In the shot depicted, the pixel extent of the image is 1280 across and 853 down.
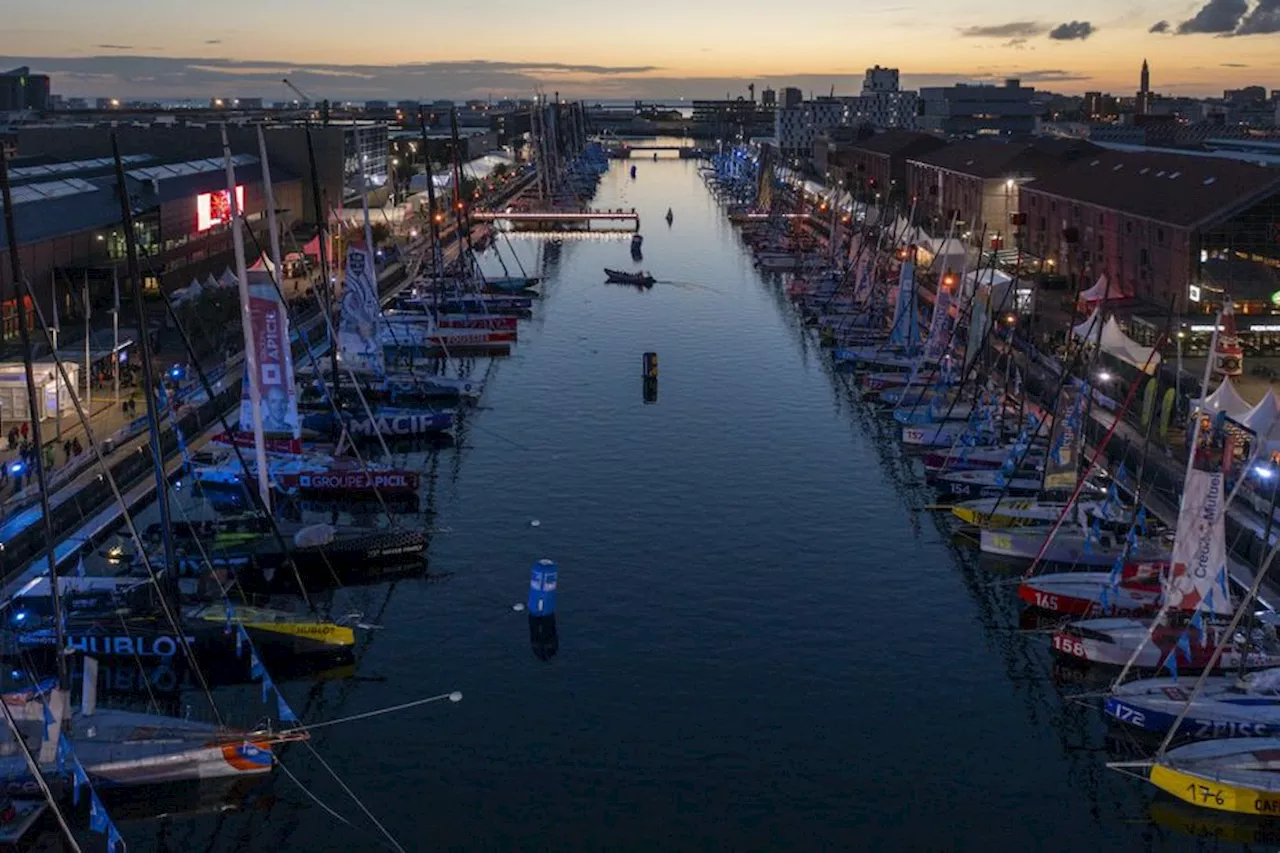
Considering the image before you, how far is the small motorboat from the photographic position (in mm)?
125938

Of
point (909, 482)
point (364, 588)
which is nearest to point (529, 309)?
point (909, 482)

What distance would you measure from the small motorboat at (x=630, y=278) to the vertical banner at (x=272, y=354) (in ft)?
244

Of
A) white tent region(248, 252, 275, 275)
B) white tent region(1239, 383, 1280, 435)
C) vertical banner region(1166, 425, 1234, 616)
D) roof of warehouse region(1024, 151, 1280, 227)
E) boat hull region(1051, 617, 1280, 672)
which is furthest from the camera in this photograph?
roof of warehouse region(1024, 151, 1280, 227)

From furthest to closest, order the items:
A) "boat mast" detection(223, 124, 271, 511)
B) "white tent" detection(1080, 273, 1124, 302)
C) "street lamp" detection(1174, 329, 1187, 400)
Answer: "white tent" detection(1080, 273, 1124, 302), "street lamp" detection(1174, 329, 1187, 400), "boat mast" detection(223, 124, 271, 511)

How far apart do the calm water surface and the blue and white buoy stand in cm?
86

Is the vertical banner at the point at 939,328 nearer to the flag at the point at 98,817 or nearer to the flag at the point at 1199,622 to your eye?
the flag at the point at 1199,622

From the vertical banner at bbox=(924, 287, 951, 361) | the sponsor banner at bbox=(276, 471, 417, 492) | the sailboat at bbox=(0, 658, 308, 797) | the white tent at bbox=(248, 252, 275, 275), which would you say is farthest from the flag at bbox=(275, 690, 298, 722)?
the vertical banner at bbox=(924, 287, 951, 361)

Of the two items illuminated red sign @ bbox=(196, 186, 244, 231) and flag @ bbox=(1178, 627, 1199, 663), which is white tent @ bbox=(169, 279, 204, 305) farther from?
flag @ bbox=(1178, 627, 1199, 663)

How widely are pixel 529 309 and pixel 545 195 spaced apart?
9094 cm

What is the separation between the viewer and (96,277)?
8094 cm

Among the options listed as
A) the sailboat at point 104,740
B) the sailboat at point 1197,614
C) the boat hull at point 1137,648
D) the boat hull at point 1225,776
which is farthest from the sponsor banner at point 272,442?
the boat hull at point 1225,776

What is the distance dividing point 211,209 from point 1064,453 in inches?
2602

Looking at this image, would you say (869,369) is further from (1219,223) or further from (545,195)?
(545,195)

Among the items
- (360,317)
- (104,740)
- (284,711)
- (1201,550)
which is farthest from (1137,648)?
(360,317)
